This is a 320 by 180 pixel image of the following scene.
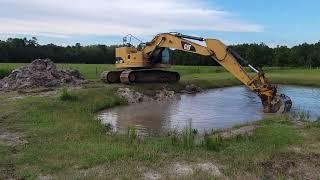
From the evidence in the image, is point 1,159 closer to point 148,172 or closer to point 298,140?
point 148,172

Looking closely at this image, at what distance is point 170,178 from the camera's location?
34.9 feet

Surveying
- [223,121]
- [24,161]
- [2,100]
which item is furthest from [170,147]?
[2,100]

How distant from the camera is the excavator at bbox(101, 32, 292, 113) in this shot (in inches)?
983

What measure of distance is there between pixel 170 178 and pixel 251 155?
9.02 feet

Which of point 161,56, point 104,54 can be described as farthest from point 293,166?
point 104,54

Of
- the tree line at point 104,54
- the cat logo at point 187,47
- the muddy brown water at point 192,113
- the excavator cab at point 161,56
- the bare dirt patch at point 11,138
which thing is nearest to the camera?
the bare dirt patch at point 11,138

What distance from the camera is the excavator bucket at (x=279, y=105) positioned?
2397 centimetres

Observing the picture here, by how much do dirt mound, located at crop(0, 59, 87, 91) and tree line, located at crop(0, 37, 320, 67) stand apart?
57217mm

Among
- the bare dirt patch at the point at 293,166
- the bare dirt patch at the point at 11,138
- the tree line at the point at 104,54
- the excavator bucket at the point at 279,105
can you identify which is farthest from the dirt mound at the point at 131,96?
the tree line at the point at 104,54

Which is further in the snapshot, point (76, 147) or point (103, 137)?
point (103, 137)

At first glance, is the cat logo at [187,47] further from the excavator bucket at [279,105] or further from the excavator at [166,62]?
the excavator bucket at [279,105]

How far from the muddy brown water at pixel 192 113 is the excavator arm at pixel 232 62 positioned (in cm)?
85

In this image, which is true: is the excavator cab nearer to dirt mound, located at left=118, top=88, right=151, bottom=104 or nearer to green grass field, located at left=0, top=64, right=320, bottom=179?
dirt mound, located at left=118, top=88, right=151, bottom=104

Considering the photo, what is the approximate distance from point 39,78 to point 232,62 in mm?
12867
